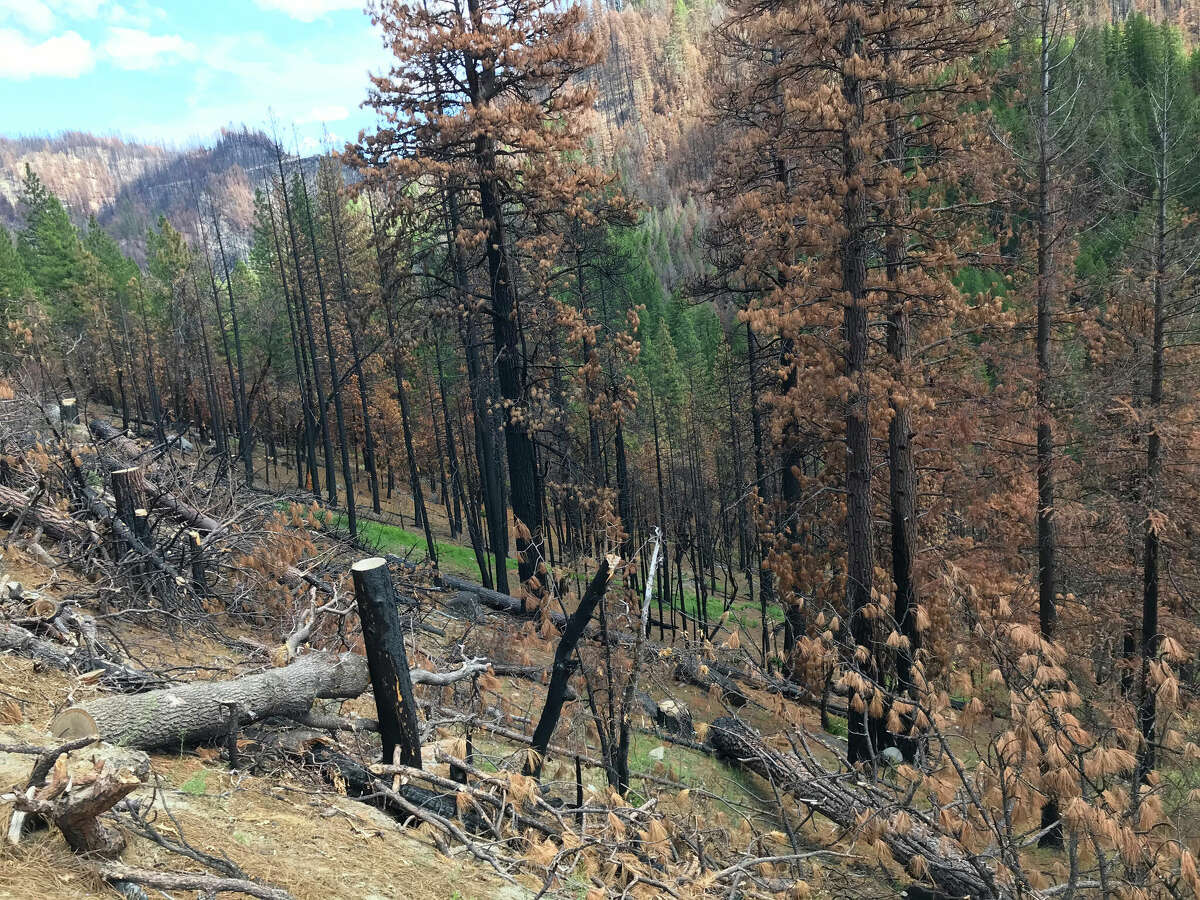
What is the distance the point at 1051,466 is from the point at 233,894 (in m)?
13.2

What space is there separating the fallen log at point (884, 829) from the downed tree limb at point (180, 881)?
380 cm

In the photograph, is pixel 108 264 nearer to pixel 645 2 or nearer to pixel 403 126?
pixel 403 126

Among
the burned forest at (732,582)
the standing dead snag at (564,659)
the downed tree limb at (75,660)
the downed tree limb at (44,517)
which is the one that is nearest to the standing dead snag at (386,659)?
the burned forest at (732,582)

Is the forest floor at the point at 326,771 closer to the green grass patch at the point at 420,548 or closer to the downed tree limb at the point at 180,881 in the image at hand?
the downed tree limb at the point at 180,881

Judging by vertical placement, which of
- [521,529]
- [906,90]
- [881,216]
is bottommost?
[521,529]

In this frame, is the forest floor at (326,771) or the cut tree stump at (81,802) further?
the forest floor at (326,771)

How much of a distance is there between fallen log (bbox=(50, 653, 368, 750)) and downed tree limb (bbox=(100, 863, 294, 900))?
3.62 feet


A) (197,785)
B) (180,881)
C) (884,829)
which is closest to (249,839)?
(197,785)

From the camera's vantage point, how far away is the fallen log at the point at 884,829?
5.80 meters

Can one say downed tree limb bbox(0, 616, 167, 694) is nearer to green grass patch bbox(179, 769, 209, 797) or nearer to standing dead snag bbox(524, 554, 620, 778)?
green grass patch bbox(179, 769, 209, 797)

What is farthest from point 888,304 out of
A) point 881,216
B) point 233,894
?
point 233,894

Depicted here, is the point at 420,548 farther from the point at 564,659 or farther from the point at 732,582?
the point at 564,659

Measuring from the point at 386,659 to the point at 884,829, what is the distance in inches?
148

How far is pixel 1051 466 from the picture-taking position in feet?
41.8
